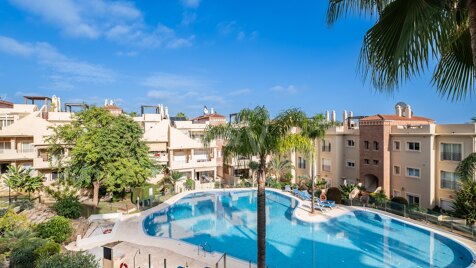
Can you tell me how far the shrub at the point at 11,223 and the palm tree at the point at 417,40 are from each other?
750 inches

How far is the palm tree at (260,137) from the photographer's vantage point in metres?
10.7

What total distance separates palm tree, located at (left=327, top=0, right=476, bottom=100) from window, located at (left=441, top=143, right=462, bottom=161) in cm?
2545

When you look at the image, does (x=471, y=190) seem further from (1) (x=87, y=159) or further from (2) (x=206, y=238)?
(1) (x=87, y=159)

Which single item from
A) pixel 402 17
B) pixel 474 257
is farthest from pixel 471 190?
pixel 402 17

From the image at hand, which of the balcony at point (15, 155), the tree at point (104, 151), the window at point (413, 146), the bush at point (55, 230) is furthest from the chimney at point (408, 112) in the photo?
the balcony at point (15, 155)

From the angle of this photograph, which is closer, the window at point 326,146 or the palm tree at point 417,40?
the palm tree at point 417,40

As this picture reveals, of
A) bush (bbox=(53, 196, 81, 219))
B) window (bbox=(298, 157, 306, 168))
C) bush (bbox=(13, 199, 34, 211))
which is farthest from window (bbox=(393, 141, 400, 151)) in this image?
bush (bbox=(13, 199, 34, 211))

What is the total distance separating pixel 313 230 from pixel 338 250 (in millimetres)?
3299

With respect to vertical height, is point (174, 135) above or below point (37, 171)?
above

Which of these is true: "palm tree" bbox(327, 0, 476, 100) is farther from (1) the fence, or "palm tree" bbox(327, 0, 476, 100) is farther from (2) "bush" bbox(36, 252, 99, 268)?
(1) the fence

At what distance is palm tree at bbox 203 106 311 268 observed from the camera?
1068 cm

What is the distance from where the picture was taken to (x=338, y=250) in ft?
54.9

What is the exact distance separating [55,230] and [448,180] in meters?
29.8

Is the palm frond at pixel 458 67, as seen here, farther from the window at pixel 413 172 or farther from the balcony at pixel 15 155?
the balcony at pixel 15 155
